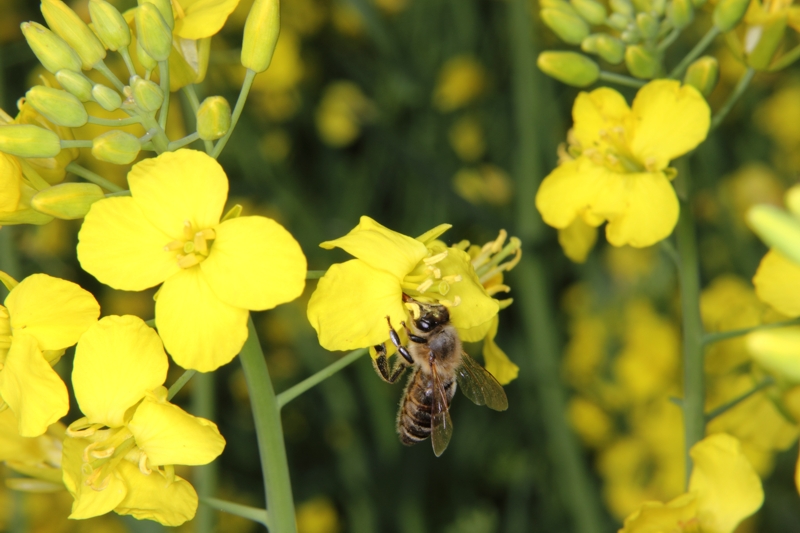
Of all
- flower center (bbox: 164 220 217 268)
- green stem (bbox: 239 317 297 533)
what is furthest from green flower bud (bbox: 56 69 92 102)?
green stem (bbox: 239 317 297 533)

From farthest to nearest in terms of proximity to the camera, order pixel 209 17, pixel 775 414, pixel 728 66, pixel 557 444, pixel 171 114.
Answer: pixel 728 66, pixel 171 114, pixel 557 444, pixel 775 414, pixel 209 17

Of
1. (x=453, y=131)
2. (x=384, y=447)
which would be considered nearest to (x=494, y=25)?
(x=453, y=131)

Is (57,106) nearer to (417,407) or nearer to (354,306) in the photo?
(354,306)

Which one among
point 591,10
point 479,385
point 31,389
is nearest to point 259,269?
point 31,389

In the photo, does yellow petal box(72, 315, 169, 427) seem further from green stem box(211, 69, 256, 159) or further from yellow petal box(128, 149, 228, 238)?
green stem box(211, 69, 256, 159)

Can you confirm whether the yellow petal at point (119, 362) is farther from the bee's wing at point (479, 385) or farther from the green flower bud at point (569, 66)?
the green flower bud at point (569, 66)

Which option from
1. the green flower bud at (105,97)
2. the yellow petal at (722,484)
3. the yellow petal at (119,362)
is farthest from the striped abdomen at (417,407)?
the green flower bud at (105,97)

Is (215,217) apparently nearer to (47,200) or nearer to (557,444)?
(47,200)
